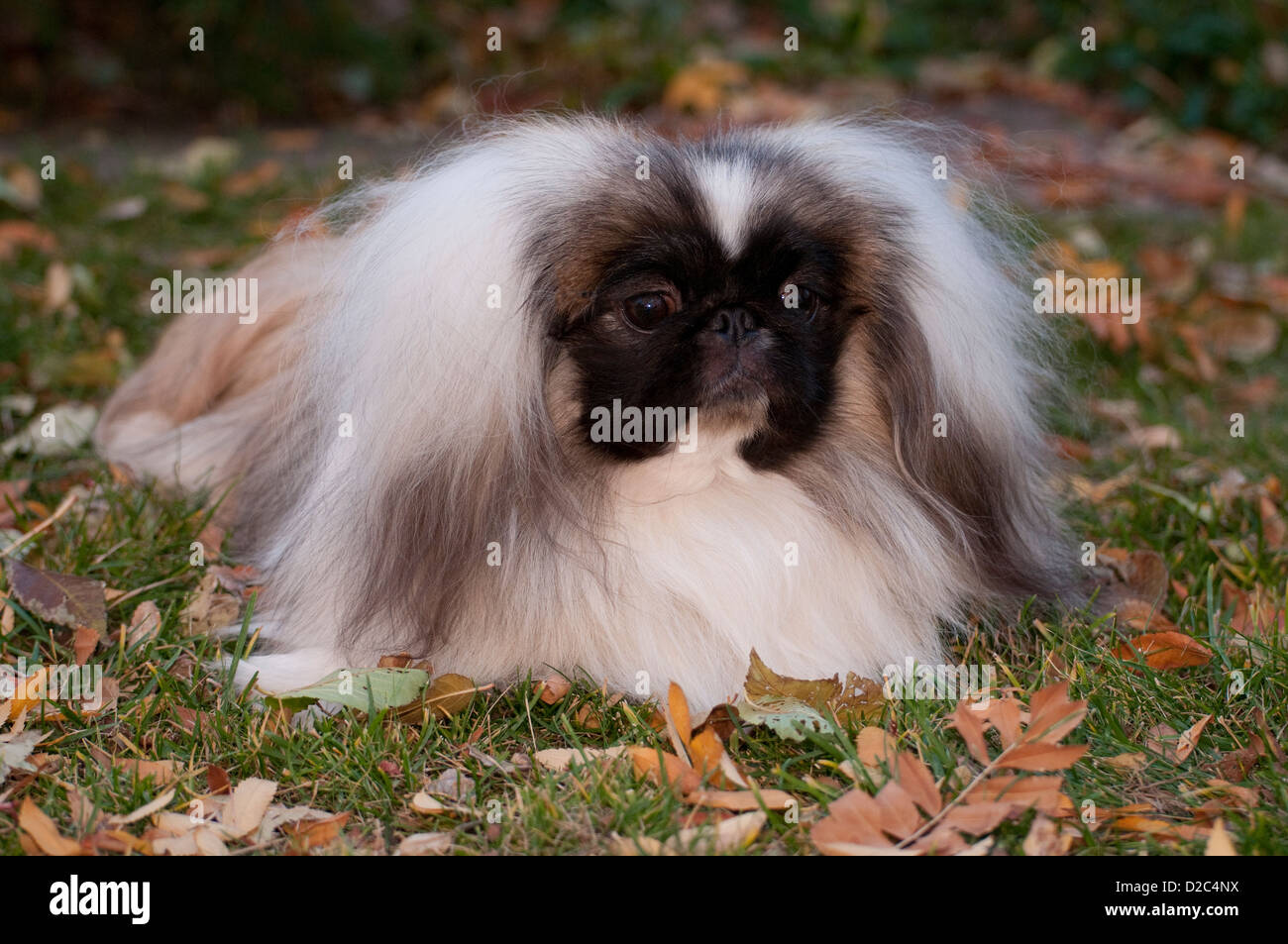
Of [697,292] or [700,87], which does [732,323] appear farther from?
[700,87]

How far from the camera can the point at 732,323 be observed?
7.42 feet

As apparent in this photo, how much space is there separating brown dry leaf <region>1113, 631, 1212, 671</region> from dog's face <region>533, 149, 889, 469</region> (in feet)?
2.57

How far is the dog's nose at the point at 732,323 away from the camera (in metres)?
2.26

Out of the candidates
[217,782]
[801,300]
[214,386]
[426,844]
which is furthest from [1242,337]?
[217,782]

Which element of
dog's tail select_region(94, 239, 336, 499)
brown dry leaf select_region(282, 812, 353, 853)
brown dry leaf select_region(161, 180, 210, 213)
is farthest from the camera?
brown dry leaf select_region(161, 180, 210, 213)

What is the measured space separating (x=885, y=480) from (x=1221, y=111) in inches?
209

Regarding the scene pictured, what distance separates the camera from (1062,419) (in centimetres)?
368

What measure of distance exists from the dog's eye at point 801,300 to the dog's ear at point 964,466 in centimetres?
13

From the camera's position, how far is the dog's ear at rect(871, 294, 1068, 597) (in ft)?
8.02

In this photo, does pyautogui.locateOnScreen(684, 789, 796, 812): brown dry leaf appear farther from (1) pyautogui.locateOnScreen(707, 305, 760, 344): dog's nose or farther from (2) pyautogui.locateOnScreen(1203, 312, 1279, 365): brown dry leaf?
(2) pyautogui.locateOnScreen(1203, 312, 1279, 365): brown dry leaf

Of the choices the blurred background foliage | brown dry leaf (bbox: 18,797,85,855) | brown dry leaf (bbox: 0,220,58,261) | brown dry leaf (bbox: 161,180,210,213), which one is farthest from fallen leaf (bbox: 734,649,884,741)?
the blurred background foliage

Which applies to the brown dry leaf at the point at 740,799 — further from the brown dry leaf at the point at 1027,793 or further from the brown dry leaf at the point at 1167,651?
the brown dry leaf at the point at 1167,651

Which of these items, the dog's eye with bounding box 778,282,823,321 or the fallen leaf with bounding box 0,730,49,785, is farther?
the dog's eye with bounding box 778,282,823,321

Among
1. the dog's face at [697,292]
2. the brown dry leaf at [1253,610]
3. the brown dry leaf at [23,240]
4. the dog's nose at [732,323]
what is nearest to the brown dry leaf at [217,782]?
the dog's face at [697,292]
